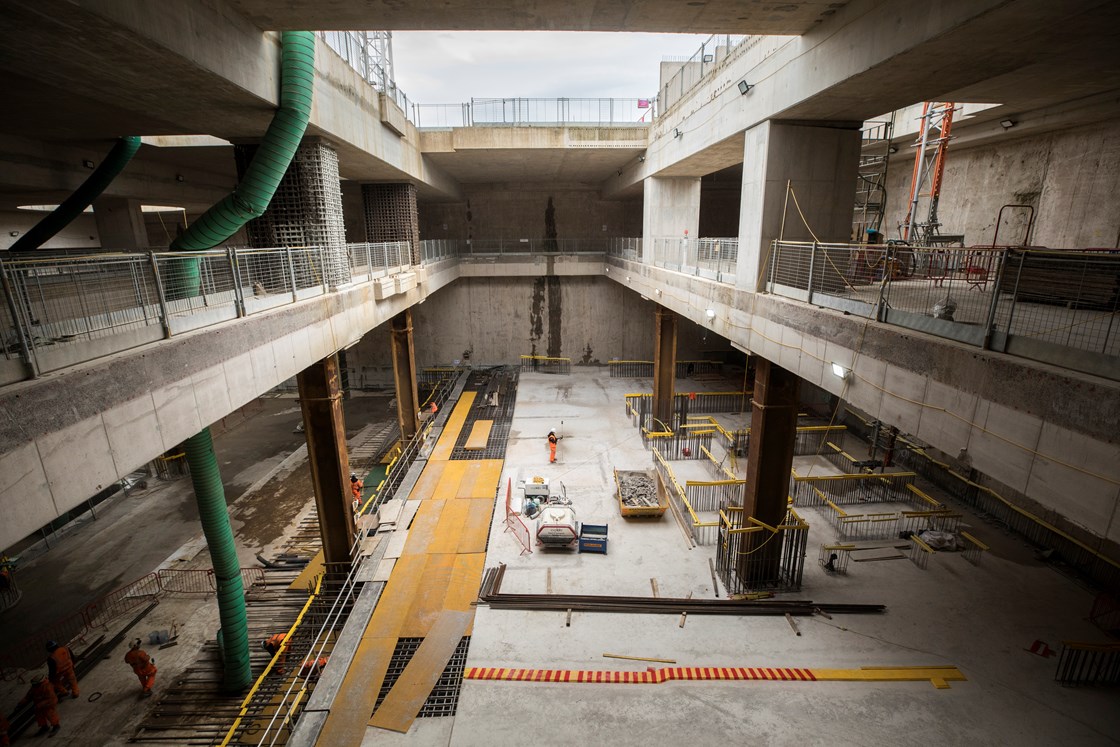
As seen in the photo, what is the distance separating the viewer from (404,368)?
65.5 feet

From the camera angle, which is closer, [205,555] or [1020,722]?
[1020,722]

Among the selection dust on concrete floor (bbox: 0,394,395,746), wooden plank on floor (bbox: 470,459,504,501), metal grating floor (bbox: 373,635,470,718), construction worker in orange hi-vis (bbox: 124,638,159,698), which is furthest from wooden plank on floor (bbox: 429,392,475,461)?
construction worker in orange hi-vis (bbox: 124,638,159,698)

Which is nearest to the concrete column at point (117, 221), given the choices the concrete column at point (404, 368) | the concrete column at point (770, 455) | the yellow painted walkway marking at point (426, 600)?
the concrete column at point (404, 368)

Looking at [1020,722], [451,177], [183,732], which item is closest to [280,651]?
[183,732]

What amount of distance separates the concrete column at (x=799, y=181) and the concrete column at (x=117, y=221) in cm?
2210

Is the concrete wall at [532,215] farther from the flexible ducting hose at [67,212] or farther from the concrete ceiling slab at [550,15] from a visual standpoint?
the concrete ceiling slab at [550,15]

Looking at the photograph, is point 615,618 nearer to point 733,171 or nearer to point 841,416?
point 841,416

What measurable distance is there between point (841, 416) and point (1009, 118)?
11.8m

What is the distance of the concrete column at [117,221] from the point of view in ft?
61.9

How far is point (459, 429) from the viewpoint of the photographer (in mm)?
20703

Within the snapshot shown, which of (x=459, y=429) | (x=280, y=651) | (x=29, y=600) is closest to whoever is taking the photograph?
(x=280, y=651)

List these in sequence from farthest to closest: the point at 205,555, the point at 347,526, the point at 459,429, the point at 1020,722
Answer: the point at 459,429 < the point at 205,555 < the point at 347,526 < the point at 1020,722

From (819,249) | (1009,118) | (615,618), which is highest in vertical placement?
(1009,118)

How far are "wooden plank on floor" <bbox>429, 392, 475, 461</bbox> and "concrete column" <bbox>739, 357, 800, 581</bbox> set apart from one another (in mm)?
11005
